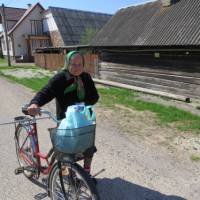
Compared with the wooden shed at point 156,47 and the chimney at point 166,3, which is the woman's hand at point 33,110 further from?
the chimney at point 166,3

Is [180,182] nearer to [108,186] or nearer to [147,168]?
[147,168]

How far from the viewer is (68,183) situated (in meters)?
3.06

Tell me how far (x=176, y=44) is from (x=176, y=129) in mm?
4820

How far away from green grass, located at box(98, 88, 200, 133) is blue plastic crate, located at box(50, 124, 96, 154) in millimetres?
4309

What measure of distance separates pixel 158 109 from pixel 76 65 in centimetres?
584

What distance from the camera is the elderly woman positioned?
3.25 meters

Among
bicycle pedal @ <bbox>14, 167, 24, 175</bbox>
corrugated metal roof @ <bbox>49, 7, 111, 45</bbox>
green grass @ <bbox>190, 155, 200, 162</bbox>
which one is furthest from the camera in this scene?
corrugated metal roof @ <bbox>49, 7, 111, 45</bbox>

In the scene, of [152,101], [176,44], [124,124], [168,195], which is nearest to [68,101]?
[168,195]

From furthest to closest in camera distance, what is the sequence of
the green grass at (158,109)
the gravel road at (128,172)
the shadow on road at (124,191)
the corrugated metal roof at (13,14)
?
the corrugated metal roof at (13,14) < the green grass at (158,109) < the gravel road at (128,172) < the shadow on road at (124,191)

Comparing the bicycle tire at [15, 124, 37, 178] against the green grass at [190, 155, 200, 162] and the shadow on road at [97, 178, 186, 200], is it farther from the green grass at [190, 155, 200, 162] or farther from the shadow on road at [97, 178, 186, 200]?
the green grass at [190, 155, 200, 162]

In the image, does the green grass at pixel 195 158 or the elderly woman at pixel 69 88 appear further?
the green grass at pixel 195 158

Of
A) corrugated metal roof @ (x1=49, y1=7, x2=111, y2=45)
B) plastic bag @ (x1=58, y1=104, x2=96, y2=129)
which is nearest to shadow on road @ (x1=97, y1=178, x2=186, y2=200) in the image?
plastic bag @ (x1=58, y1=104, x2=96, y2=129)

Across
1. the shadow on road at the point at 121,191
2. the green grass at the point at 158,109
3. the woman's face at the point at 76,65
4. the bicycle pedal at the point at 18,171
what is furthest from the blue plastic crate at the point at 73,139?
the green grass at the point at 158,109

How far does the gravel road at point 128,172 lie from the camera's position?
12.2 ft
